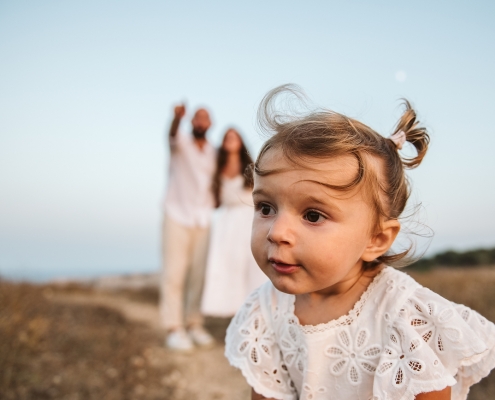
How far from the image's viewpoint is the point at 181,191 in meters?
4.83

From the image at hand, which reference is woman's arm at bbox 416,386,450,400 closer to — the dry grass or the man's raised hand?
the dry grass

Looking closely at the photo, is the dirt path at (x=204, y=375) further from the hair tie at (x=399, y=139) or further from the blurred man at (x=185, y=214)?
the hair tie at (x=399, y=139)

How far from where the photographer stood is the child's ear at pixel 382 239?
1.55 meters

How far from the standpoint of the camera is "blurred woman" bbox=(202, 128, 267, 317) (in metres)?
4.56

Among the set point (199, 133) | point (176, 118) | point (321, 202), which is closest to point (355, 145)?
point (321, 202)

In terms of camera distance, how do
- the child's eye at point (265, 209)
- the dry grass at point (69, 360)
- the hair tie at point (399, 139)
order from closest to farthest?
the child's eye at point (265, 209) → the hair tie at point (399, 139) → the dry grass at point (69, 360)

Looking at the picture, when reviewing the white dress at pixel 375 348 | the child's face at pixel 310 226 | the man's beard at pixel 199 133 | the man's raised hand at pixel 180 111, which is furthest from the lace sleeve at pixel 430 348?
the man's beard at pixel 199 133

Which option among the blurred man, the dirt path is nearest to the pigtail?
the dirt path

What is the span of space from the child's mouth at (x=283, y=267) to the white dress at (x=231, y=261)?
120 inches

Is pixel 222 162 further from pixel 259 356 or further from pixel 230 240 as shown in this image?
pixel 259 356

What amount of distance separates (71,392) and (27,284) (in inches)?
125

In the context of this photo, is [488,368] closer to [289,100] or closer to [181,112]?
[289,100]

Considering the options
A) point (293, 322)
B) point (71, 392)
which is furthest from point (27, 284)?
point (293, 322)

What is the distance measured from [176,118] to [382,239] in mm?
3311
